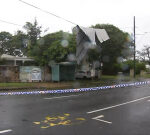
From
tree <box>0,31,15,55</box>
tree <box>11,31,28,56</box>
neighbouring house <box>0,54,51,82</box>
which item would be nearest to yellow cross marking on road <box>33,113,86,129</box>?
neighbouring house <box>0,54,51,82</box>

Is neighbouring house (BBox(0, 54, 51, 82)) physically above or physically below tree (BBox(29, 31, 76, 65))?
below

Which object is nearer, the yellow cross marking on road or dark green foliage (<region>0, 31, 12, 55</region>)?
the yellow cross marking on road

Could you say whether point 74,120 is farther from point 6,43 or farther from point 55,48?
point 6,43

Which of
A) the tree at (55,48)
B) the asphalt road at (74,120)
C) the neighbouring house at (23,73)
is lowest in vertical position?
the asphalt road at (74,120)

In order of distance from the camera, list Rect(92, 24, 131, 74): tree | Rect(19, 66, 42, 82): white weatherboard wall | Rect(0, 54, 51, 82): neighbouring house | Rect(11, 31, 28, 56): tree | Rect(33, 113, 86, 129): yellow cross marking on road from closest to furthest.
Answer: Rect(33, 113, 86, 129): yellow cross marking on road, Rect(0, 54, 51, 82): neighbouring house, Rect(19, 66, 42, 82): white weatherboard wall, Rect(92, 24, 131, 74): tree, Rect(11, 31, 28, 56): tree

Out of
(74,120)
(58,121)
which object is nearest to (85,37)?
(74,120)

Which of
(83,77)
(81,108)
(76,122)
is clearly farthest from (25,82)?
(76,122)

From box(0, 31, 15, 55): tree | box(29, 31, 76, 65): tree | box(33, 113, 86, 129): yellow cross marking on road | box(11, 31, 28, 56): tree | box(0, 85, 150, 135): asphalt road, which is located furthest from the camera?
box(0, 31, 15, 55): tree

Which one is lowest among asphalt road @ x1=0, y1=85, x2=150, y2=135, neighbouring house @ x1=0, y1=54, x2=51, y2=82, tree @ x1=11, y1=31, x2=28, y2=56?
asphalt road @ x1=0, y1=85, x2=150, y2=135

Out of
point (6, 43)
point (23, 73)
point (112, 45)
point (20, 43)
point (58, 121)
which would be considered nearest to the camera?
point (58, 121)

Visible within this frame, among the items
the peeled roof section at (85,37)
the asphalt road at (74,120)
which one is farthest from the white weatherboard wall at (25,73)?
the asphalt road at (74,120)

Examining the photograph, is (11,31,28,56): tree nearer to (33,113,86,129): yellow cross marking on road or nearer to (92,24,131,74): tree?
(92,24,131,74): tree

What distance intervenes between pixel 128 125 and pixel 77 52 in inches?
662

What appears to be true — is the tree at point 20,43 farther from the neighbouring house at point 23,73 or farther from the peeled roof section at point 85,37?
the peeled roof section at point 85,37
